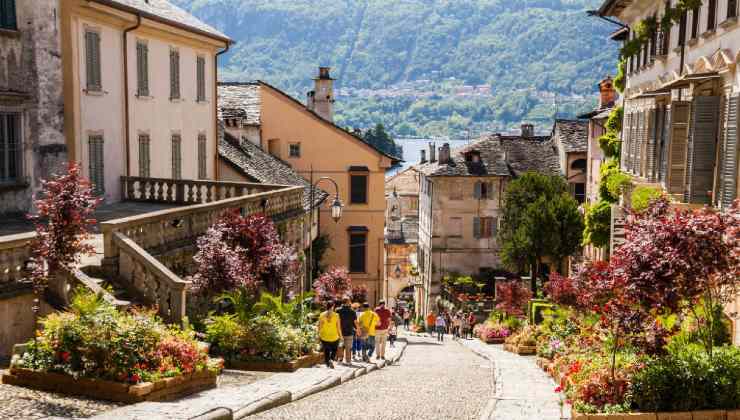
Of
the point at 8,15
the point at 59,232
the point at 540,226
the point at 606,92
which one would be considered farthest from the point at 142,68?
the point at 606,92

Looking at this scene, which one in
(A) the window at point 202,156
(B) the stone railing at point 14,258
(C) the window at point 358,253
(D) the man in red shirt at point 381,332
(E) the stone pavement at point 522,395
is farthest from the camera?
(C) the window at point 358,253

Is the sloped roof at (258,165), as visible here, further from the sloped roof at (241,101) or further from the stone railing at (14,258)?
the stone railing at (14,258)

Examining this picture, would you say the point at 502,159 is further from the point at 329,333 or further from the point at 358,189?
the point at 329,333

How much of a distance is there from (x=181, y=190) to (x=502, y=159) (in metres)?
41.5

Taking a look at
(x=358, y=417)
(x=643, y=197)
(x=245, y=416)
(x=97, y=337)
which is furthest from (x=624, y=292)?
(x=643, y=197)

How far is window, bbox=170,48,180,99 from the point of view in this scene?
32.8 meters

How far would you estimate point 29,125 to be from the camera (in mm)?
23562

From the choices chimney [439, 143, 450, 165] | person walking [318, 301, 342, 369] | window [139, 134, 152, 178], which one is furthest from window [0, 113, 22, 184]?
chimney [439, 143, 450, 165]

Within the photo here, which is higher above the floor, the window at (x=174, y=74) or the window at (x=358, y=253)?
the window at (x=174, y=74)

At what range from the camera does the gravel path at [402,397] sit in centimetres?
1370

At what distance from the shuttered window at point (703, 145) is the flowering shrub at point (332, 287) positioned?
12720mm

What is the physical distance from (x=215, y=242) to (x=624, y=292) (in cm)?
848

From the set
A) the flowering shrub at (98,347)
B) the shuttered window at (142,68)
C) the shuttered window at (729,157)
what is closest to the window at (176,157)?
the shuttered window at (142,68)

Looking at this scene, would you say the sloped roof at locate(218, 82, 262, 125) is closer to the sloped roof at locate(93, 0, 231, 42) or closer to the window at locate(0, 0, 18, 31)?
the sloped roof at locate(93, 0, 231, 42)
